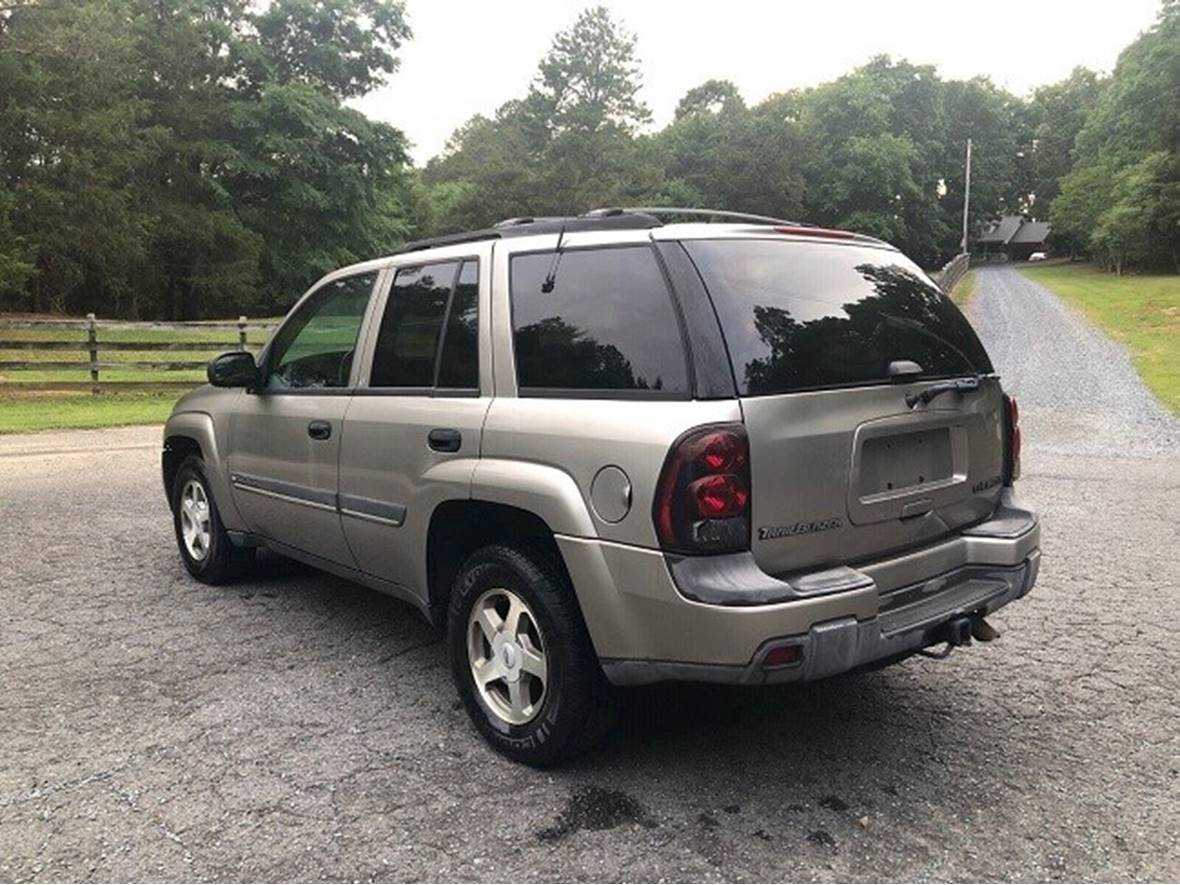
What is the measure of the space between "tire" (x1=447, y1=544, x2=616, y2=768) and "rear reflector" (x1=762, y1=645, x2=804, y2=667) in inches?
24.7

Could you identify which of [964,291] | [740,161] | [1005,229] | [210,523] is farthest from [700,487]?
[1005,229]

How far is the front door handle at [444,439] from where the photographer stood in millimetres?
3410

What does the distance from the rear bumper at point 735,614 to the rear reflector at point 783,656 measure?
12 mm

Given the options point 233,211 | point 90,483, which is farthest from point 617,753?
point 233,211

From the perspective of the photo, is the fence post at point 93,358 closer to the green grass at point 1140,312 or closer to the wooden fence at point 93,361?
the wooden fence at point 93,361

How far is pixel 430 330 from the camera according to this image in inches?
148

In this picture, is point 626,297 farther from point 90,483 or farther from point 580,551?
point 90,483

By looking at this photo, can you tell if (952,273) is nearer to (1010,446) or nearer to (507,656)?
(1010,446)

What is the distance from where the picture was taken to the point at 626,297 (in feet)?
10.1

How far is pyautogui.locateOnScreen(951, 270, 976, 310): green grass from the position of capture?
34744mm

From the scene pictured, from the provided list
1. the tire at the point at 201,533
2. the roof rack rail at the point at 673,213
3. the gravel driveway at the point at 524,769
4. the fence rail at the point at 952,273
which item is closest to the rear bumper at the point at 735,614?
the gravel driveway at the point at 524,769

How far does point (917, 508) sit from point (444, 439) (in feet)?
5.62

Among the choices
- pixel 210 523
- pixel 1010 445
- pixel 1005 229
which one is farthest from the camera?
pixel 1005 229

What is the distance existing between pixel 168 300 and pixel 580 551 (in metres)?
45.7
